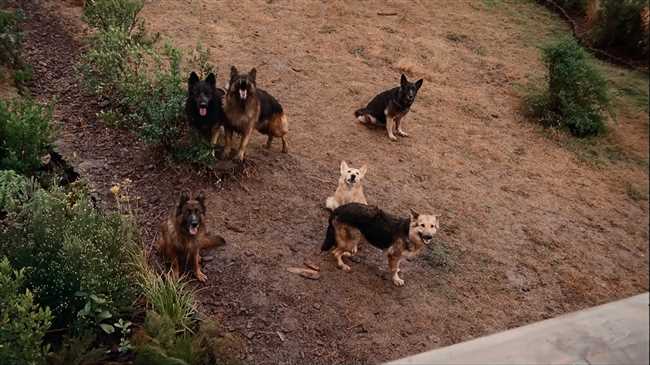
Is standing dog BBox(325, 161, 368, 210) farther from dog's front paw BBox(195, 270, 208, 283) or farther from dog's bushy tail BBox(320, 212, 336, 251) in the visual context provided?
dog's front paw BBox(195, 270, 208, 283)

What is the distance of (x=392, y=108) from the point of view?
7.76 metres

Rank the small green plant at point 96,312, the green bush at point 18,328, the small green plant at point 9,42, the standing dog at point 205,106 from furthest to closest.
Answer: the small green plant at point 9,42
the standing dog at point 205,106
the small green plant at point 96,312
the green bush at point 18,328

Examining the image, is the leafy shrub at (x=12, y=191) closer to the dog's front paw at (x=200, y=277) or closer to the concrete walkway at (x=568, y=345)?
the dog's front paw at (x=200, y=277)

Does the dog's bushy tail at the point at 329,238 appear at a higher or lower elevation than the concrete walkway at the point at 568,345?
lower

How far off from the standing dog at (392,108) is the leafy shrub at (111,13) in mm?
3466

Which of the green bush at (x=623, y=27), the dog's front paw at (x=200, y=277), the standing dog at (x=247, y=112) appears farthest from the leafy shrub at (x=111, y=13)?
the green bush at (x=623, y=27)

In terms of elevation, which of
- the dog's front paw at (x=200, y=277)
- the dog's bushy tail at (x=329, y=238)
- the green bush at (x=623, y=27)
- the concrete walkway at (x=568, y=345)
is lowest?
the dog's front paw at (x=200, y=277)

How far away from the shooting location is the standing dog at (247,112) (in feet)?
19.7

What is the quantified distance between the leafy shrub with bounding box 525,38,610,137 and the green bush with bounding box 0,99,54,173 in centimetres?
709

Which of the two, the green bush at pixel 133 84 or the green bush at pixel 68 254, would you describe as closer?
the green bush at pixel 68 254

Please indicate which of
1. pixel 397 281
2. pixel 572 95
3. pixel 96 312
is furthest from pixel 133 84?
pixel 572 95

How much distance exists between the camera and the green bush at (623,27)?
31.0 ft

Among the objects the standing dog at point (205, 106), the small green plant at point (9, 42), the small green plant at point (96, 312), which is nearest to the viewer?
the small green plant at point (96, 312)

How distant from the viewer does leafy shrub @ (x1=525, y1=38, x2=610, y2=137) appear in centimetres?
831
